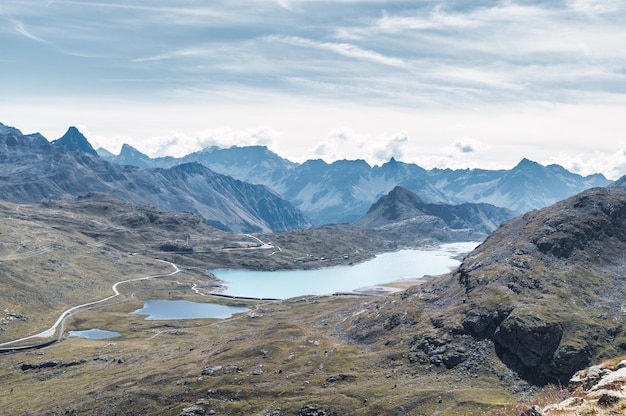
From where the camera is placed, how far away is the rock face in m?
129

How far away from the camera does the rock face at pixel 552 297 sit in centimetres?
12938

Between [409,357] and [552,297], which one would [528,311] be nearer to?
[552,297]

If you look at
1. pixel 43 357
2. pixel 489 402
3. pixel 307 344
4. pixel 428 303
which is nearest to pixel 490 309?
pixel 428 303

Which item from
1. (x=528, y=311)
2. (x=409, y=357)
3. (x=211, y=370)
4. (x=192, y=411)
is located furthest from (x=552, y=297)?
(x=192, y=411)

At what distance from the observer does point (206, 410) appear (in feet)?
384

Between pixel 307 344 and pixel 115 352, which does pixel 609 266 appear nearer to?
pixel 307 344

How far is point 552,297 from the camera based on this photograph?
154 metres

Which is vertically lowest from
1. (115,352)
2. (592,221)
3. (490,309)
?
(115,352)

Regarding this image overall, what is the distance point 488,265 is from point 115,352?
149 m

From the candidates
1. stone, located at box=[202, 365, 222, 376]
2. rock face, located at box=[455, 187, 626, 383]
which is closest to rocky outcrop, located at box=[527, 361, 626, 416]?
rock face, located at box=[455, 187, 626, 383]

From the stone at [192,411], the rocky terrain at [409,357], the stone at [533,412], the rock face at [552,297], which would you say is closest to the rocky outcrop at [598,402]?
the stone at [533,412]

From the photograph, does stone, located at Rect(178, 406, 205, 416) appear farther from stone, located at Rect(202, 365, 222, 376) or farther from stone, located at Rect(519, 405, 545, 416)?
stone, located at Rect(519, 405, 545, 416)

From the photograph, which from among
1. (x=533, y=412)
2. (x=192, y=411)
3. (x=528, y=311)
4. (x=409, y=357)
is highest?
(x=533, y=412)

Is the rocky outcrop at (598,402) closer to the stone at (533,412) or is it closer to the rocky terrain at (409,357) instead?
the stone at (533,412)
